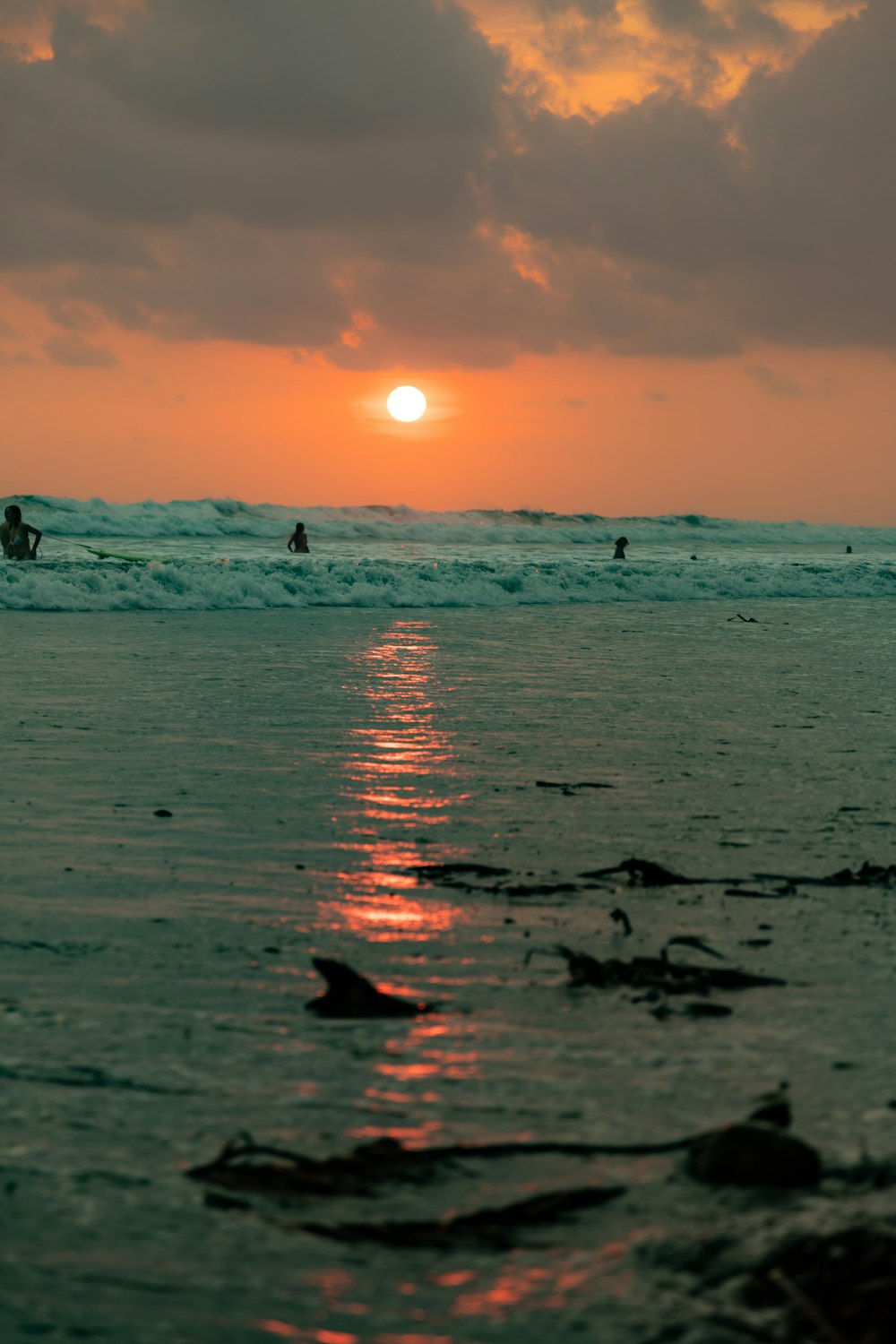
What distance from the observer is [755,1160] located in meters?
2.81

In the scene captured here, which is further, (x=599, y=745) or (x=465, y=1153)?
Answer: (x=599, y=745)

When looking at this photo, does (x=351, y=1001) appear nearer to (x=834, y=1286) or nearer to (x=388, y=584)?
(x=834, y=1286)

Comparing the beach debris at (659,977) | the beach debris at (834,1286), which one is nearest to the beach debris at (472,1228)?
the beach debris at (834,1286)

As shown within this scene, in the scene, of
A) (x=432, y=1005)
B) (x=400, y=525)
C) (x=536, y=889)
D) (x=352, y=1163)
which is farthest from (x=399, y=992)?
(x=400, y=525)

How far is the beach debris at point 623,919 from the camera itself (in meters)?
4.61

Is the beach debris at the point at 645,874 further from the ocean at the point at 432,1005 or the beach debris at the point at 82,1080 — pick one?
the beach debris at the point at 82,1080

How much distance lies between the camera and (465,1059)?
3465 millimetres

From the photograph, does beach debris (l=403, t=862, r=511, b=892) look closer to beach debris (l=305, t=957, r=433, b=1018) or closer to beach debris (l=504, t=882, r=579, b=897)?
beach debris (l=504, t=882, r=579, b=897)

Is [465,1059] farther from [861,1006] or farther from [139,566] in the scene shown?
[139,566]

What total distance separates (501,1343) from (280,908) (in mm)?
2729

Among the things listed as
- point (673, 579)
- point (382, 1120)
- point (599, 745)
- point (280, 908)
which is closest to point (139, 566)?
point (673, 579)

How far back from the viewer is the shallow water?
2473 millimetres

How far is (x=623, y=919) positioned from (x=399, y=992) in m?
1.00

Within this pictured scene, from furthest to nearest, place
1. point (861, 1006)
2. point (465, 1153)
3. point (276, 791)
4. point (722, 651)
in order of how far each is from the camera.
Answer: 1. point (722, 651)
2. point (276, 791)
3. point (861, 1006)
4. point (465, 1153)
